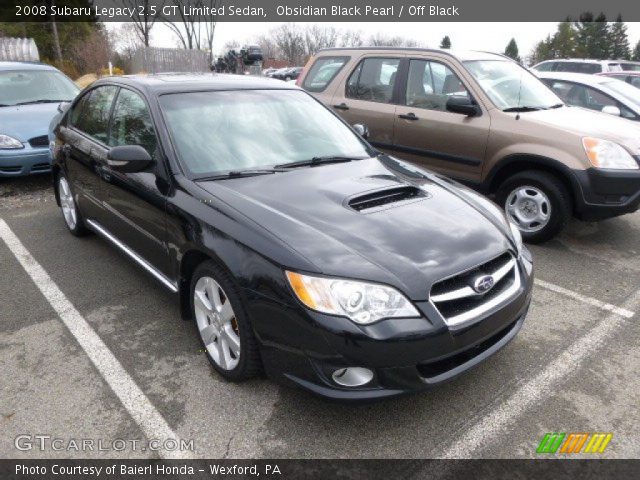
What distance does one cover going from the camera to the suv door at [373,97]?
5.58m

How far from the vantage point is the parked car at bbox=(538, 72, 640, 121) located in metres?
6.86

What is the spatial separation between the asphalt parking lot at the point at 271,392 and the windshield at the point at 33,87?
428 centimetres

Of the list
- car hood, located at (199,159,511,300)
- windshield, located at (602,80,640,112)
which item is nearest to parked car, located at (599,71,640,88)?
windshield, located at (602,80,640,112)

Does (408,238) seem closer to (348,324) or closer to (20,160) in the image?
(348,324)

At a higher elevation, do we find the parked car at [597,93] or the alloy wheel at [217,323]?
the parked car at [597,93]

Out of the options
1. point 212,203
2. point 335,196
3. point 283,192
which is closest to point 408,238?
point 335,196

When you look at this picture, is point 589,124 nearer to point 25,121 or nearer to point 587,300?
point 587,300

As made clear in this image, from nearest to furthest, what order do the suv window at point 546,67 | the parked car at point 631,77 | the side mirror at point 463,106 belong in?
the side mirror at point 463,106 → the parked car at point 631,77 → the suv window at point 546,67

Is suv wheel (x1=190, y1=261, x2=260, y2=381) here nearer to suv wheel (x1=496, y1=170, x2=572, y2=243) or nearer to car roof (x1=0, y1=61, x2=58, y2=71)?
suv wheel (x1=496, y1=170, x2=572, y2=243)

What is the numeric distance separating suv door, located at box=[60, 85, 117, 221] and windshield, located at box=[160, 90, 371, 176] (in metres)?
0.94

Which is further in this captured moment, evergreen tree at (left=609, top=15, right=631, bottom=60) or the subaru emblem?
evergreen tree at (left=609, top=15, right=631, bottom=60)

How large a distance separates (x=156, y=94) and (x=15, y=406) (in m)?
2.01

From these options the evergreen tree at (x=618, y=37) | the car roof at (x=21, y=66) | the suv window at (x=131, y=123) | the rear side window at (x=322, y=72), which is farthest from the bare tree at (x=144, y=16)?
the evergreen tree at (x=618, y=37)

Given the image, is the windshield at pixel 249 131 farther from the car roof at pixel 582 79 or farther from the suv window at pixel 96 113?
the car roof at pixel 582 79
